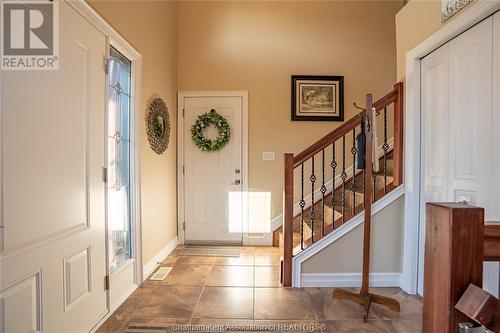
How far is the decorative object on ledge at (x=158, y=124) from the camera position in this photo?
283 centimetres

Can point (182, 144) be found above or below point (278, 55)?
below

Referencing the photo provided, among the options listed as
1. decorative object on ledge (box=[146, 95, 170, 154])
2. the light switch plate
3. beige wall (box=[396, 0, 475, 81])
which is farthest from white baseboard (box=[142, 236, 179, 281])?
beige wall (box=[396, 0, 475, 81])

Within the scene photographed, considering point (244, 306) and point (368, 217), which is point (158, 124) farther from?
point (368, 217)

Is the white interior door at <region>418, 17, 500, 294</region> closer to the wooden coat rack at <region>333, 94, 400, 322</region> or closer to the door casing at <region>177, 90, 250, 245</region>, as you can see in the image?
the wooden coat rack at <region>333, 94, 400, 322</region>

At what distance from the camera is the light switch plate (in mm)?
3814

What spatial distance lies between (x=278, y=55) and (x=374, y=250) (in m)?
2.80

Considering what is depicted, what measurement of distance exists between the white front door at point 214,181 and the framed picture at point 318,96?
0.81 metres

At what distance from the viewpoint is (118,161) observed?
2.30 m

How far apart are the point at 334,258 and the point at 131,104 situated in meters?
2.38

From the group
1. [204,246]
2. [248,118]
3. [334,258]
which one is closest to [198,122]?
[248,118]

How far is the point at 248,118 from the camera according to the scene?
380 centimetres

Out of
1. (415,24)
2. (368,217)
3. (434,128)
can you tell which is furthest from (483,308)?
(415,24)

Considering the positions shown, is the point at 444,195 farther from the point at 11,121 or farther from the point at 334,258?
the point at 11,121

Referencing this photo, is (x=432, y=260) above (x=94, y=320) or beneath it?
above
